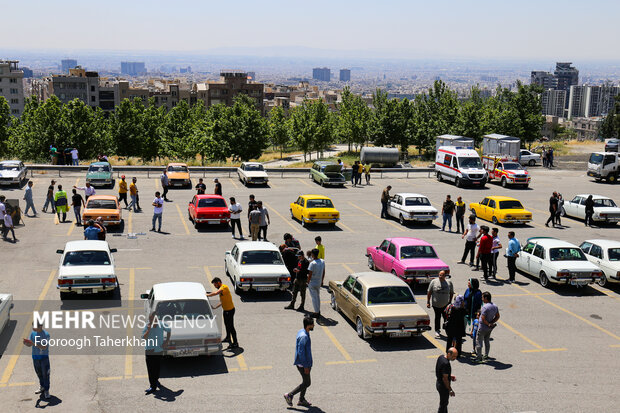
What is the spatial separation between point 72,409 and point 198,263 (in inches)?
435

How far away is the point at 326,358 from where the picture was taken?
45.1ft

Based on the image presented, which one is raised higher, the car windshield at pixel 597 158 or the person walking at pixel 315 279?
the car windshield at pixel 597 158

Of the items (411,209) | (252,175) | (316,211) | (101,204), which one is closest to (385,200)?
(411,209)

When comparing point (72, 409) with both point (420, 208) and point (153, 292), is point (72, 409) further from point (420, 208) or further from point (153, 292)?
point (420, 208)

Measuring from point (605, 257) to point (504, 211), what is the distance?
9.44 meters

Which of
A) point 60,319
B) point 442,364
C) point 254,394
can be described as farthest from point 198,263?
point 442,364

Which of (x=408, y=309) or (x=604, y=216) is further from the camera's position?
(x=604, y=216)

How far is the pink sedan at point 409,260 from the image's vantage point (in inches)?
741

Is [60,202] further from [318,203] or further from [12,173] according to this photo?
[318,203]

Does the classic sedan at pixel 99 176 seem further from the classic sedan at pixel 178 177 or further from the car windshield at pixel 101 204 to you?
the car windshield at pixel 101 204

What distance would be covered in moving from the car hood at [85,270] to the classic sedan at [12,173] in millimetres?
21709

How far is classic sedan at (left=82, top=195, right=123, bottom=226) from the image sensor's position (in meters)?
26.5

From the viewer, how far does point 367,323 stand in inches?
571

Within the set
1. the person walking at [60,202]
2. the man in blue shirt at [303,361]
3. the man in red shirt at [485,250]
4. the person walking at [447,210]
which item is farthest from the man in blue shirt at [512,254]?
the person walking at [60,202]
